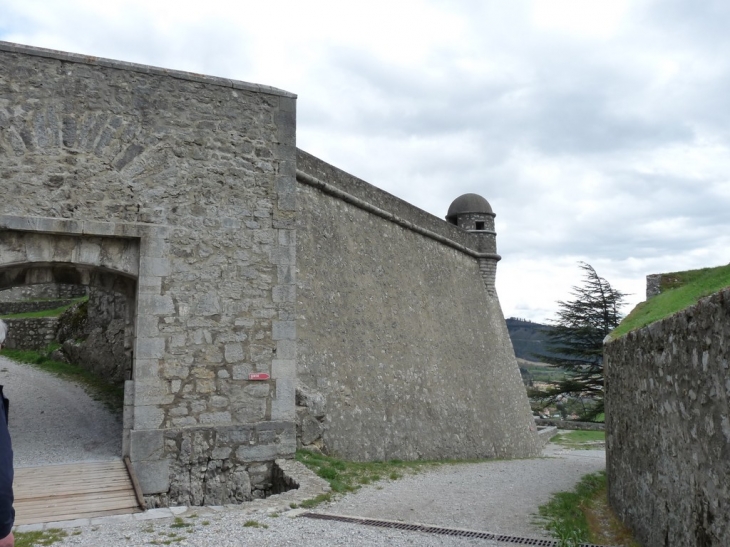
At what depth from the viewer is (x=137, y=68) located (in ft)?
26.5

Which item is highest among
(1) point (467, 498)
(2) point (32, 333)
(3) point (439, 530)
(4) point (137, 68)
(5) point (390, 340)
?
(4) point (137, 68)

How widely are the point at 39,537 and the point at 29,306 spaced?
54.8 ft

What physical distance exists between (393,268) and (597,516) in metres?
8.69

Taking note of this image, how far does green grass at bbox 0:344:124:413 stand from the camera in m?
11.1

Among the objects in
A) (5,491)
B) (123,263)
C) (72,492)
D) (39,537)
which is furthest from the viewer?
(123,263)

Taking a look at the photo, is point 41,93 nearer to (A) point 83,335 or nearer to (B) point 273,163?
(B) point 273,163

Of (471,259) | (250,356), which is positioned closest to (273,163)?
(250,356)

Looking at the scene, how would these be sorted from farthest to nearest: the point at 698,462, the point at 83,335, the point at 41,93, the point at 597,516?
the point at 83,335 → the point at 41,93 → the point at 597,516 → the point at 698,462

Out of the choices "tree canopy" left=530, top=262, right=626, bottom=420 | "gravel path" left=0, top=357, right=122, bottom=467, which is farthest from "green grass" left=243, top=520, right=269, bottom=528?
"tree canopy" left=530, top=262, right=626, bottom=420

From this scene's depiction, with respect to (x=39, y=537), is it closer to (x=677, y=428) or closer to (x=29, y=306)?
Result: (x=677, y=428)

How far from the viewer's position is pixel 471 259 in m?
20.2

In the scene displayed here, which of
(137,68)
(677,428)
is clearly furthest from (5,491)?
(137,68)

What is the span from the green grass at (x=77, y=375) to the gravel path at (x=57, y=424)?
0.20 m

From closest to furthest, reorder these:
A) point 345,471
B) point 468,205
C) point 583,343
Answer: point 345,471
point 468,205
point 583,343
